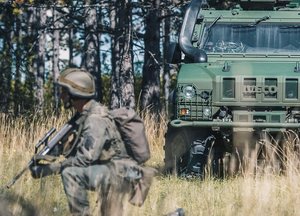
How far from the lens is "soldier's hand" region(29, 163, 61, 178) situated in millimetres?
6230

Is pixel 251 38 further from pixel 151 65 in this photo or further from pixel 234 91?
pixel 151 65

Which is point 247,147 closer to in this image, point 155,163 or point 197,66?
point 197,66

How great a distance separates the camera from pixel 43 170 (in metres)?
6.24

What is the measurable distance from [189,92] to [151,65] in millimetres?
7564

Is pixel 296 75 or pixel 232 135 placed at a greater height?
pixel 296 75

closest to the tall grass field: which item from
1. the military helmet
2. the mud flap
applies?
the mud flap

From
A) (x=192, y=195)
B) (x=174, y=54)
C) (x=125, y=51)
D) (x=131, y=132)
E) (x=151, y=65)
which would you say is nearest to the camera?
(x=131, y=132)

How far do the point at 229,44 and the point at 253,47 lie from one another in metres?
0.30

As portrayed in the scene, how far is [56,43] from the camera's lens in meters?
31.5

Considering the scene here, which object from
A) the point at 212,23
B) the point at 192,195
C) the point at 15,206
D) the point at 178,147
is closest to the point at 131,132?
the point at 15,206

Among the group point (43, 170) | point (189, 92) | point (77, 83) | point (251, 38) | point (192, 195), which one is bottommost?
point (192, 195)

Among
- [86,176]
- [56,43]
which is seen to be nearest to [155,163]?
[86,176]

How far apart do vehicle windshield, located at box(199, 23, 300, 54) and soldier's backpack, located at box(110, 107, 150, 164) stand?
4.56 m

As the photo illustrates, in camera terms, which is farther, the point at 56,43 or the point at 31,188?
the point at 56,43
